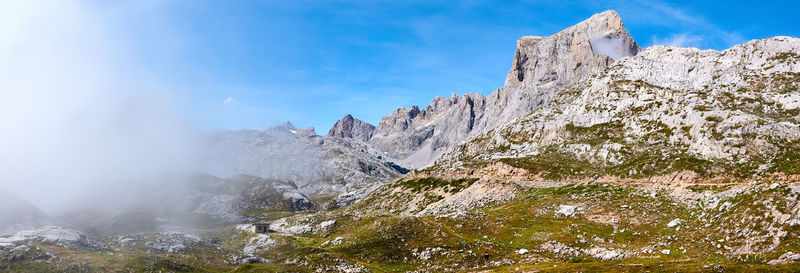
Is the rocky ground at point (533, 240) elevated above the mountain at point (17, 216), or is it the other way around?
the mountain at point (17, 216)

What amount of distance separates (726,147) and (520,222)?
58.0 metres

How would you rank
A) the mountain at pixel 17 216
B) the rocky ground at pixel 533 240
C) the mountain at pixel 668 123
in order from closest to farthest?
the rocky ground at pixel 533 240
the mountain at pixel 668 123
the mountain at pixel 17 216

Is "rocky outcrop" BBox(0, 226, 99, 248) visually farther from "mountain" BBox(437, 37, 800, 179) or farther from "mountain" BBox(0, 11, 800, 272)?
"mountain" BBox(437, 37, 800, 179)

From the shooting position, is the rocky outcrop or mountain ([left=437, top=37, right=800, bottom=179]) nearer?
the rocky outcrop

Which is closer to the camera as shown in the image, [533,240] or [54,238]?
[533,240]

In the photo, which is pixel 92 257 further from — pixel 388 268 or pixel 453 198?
pixel 453 198

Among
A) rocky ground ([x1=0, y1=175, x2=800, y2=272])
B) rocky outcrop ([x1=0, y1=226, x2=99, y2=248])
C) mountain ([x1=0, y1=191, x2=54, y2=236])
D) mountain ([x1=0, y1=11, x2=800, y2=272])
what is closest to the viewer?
rocky ground ([x1=0, y1=175, x2=800, y2=272])

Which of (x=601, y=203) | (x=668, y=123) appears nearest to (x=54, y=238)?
(x=601, y=203)

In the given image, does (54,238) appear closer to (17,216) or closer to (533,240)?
(533,240)

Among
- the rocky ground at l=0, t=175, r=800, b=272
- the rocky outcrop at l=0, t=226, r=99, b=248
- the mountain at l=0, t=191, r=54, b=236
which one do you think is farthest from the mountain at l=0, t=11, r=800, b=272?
the mountain at l=0, t=191, r=54, b=236

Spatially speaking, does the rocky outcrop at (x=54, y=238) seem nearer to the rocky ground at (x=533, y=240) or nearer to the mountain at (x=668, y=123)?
the rocky ground at (x=533, y=240)

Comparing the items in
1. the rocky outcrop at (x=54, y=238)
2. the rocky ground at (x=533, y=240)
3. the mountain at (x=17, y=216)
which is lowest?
the rocky ground at (x=533, y=240)

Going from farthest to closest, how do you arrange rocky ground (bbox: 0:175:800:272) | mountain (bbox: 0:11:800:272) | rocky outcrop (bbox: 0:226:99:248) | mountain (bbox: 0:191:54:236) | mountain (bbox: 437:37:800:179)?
1. mountain (bbox: 0:191:54:236)
2. mountain (bbox: 437:37:800:179)
3. rocky outcrop (bbox: 0:226:99:248)
4. mountain (bbox: 0:11:800:272)
5. rocky ground (bbox: 0:175:800:272)

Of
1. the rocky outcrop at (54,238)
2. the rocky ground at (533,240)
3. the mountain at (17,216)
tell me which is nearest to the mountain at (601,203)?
the rocky ground at (533,240)
